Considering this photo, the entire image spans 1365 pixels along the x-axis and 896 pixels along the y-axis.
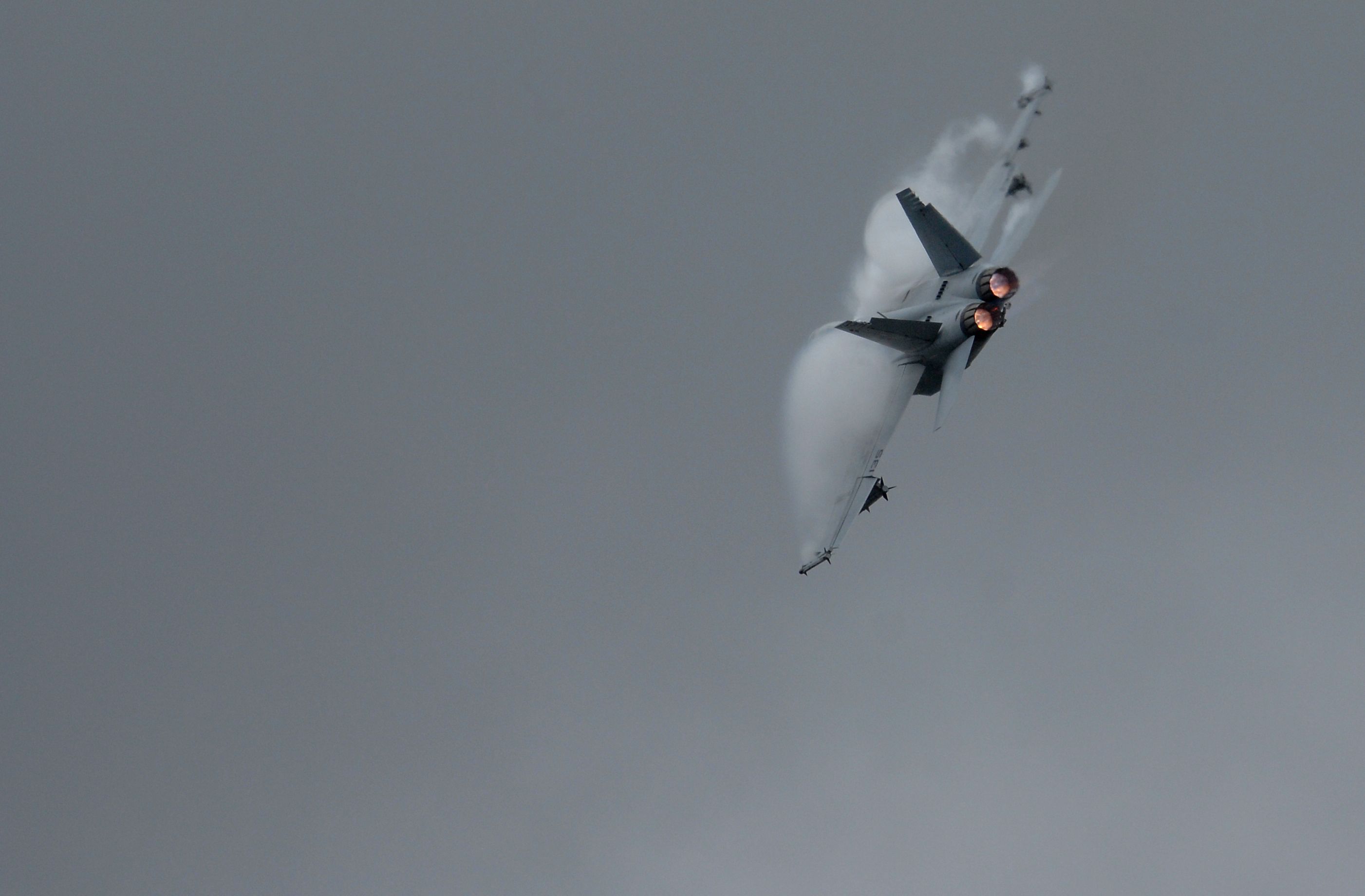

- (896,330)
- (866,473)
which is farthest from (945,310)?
(866,473)

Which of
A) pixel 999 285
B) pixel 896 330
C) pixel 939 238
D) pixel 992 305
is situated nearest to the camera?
pixel 999 285

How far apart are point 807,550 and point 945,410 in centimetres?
844

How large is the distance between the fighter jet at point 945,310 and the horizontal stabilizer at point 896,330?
36 millimetres

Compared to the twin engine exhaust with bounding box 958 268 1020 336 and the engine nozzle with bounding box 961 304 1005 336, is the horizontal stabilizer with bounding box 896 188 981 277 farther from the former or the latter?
the engine nozzle with bounding box 961 304 1005 336

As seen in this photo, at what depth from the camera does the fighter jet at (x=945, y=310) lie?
6106cm

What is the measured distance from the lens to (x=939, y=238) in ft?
210

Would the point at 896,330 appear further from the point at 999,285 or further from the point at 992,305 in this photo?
the point at 999,285

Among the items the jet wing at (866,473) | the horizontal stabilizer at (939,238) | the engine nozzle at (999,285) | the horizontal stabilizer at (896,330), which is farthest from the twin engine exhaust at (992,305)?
the jet wing at (866,473)

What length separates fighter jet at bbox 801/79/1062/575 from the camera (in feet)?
200

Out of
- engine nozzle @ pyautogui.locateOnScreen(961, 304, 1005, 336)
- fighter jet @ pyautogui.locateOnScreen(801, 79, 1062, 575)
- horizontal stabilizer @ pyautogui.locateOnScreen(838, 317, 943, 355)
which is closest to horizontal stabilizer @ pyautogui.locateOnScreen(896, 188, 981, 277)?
fighter jet @ pyautogui.locateOnScreen(801, 79, 1062, 575)

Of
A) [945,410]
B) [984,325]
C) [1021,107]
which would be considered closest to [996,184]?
[1021,107]

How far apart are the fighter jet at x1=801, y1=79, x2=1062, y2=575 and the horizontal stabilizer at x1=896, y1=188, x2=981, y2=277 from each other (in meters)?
0.03

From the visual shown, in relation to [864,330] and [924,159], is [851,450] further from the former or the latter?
[924,159]

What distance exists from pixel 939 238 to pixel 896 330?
14.7 feet
